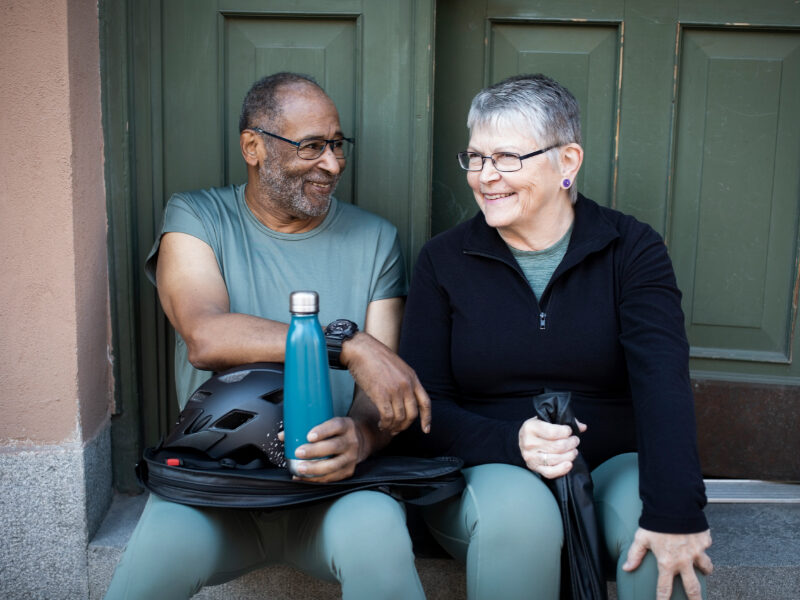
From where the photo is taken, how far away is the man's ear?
94.7 inches

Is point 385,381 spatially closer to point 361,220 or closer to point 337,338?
point 337,338

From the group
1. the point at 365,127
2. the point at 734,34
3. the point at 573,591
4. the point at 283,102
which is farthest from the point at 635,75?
the point at 573,591

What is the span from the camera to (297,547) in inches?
77.5

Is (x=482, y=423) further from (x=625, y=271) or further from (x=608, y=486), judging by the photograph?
(x=625, y=271)

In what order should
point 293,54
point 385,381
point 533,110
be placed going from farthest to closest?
point 293,54 → point 533,110 → point 385,381

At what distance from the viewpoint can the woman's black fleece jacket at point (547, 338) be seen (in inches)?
77.6

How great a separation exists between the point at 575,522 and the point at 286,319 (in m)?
1.06

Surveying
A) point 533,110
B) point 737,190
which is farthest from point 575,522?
point 737,190

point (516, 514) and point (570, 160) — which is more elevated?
point (570, 160)

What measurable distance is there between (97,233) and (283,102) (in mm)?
760

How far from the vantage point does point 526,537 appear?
1780mm

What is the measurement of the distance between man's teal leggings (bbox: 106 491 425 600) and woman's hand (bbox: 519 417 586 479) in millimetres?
352

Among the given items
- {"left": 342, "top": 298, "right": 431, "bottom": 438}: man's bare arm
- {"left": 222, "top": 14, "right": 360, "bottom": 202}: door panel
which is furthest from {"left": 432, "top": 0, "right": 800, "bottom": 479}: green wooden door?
{"left": 342, "top": 298, "right": 431, "bottom": 438}: man's bare arm

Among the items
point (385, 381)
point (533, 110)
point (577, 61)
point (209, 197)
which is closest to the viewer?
point (385, 381)
